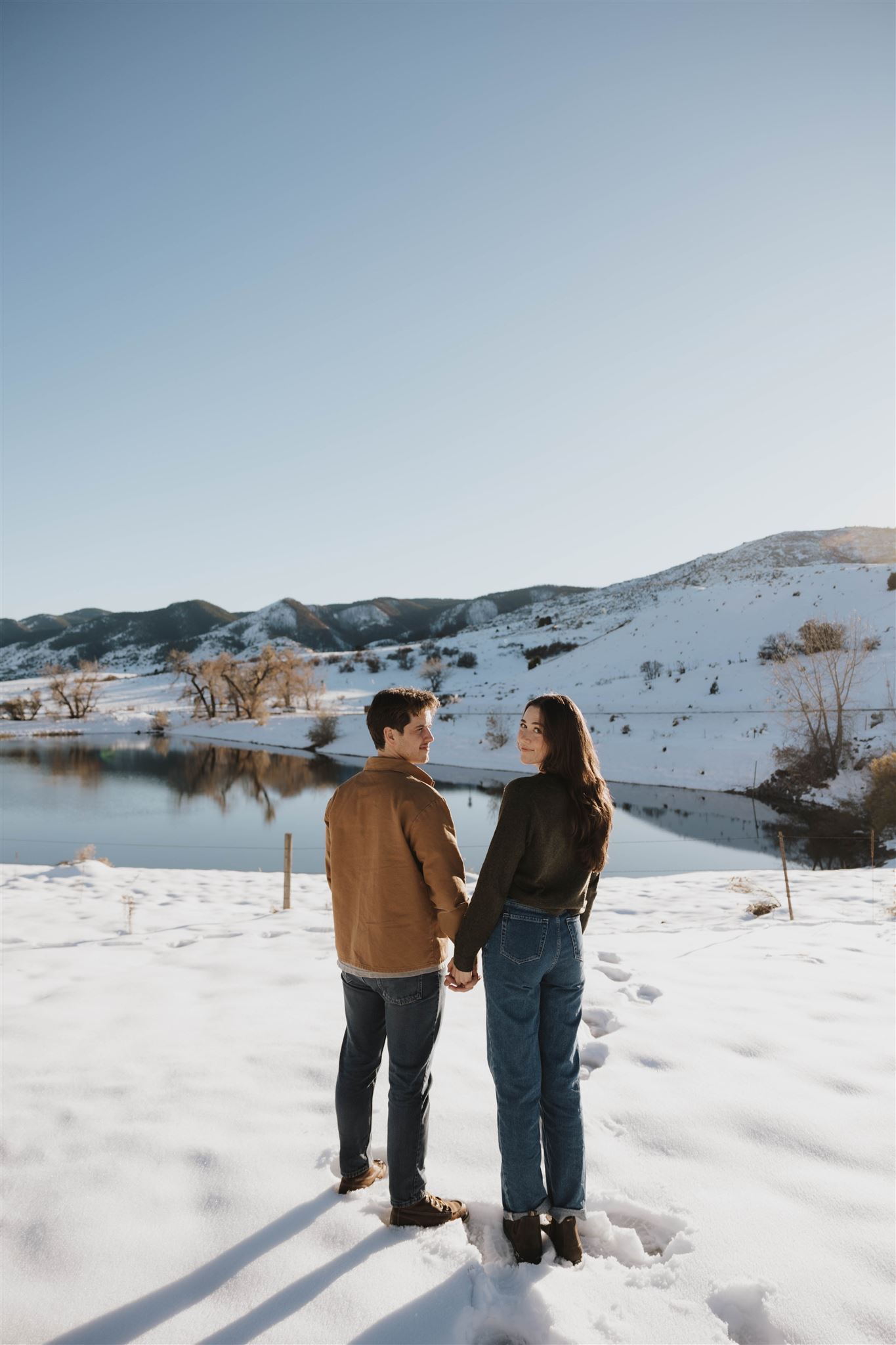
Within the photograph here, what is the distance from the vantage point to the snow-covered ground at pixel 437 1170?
195 cm

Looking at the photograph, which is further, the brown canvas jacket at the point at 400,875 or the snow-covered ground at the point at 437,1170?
the brown canvas jacket at the point at 400,875

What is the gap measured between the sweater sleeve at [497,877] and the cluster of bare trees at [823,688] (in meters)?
22.4

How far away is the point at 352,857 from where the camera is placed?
239 centimetres

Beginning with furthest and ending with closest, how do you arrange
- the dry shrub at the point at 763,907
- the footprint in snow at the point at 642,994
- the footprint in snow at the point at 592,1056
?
the dry shrub at the point at 763,907, the footprint in snow at the point at 642,994, the footprint in snow at the point at 592,1056

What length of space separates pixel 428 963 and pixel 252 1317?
3.54ft

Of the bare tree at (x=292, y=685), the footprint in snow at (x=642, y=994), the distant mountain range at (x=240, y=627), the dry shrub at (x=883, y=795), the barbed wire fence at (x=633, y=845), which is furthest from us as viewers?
the distant mountain range at (x=240, y=627)

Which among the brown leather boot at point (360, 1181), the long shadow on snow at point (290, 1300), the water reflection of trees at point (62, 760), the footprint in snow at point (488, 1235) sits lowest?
the water reflection of trees at point (62, 760)

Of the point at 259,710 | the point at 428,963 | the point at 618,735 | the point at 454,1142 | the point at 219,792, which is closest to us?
the point at 428,963

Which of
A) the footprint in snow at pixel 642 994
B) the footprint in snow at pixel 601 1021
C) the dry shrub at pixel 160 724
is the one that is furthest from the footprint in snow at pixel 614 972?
the dry shrub at pixel 160 724

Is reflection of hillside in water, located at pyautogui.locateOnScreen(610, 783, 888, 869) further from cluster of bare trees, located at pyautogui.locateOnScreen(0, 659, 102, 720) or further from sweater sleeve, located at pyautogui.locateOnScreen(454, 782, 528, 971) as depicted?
cluster of bare trees, located at pyautogui.locateOnScreen(0, 659, 102, 720)

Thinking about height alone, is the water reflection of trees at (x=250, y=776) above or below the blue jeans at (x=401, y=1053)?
below

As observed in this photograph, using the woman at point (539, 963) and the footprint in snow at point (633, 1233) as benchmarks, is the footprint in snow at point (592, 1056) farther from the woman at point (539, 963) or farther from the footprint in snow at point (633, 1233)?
the woman at point (539, 963)

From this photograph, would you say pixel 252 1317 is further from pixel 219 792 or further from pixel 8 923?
pixel 219 792

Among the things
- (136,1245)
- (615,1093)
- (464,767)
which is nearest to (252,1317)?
(136,1245)
